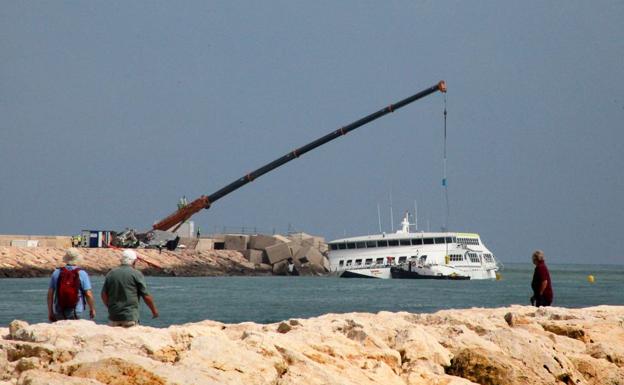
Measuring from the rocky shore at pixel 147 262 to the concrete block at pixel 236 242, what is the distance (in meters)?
1.54

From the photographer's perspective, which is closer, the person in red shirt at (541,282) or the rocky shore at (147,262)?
the person in red shirt at (541,282)

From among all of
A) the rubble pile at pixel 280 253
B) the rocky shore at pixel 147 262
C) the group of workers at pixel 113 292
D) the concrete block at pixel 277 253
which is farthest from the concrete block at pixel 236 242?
the group of workers at pixel 113 292

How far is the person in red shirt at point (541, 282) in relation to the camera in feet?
42.6

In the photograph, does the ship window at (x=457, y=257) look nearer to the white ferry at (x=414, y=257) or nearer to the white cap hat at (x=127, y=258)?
the white ferry at (x=414, y=257)

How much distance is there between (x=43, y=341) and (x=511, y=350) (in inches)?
183

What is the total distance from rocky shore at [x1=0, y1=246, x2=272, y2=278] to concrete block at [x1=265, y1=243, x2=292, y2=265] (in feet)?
2.45

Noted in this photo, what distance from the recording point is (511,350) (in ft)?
32.5

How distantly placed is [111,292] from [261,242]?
71.5m

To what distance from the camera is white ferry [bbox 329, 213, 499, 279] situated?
66.6 meters

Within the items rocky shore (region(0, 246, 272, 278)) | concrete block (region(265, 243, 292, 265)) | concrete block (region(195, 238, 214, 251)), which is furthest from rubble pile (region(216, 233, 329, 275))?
concrete block (region(195, 238, 214, 251))

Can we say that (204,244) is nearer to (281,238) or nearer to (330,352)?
(281,238)

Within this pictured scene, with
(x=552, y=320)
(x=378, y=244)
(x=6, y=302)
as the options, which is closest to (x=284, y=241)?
(x=378, y=244)

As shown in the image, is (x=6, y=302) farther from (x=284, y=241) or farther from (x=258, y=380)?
(x=284, y=241)

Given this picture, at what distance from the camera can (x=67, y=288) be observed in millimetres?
9055
